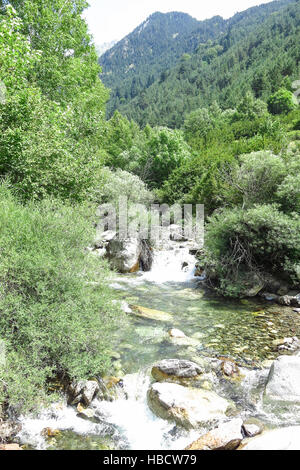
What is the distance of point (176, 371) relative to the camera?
5852mm

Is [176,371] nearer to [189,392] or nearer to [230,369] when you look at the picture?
[189,392]

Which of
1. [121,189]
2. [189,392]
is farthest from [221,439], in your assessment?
[121,189]

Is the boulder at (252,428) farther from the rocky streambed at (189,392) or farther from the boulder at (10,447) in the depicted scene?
the boulder at (10,447)

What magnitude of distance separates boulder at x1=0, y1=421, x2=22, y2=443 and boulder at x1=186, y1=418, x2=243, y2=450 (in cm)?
251

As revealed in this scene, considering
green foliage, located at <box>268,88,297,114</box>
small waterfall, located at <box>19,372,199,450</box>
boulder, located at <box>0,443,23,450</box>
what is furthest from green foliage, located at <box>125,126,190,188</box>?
green foliage, located at <box>268,88,297,114</box>

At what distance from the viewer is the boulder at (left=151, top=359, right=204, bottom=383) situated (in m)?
5.77

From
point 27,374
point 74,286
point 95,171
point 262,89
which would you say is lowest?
point 27,374

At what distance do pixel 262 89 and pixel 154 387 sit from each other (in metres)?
77.8

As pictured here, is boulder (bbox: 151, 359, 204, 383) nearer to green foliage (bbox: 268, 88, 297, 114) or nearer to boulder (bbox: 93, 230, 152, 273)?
boulder (bbox: 93, 230, 152, 273)

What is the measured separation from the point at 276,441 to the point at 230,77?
111392mm

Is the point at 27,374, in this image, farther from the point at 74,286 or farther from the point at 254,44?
the point at 254,44

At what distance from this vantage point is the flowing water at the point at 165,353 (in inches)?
177
